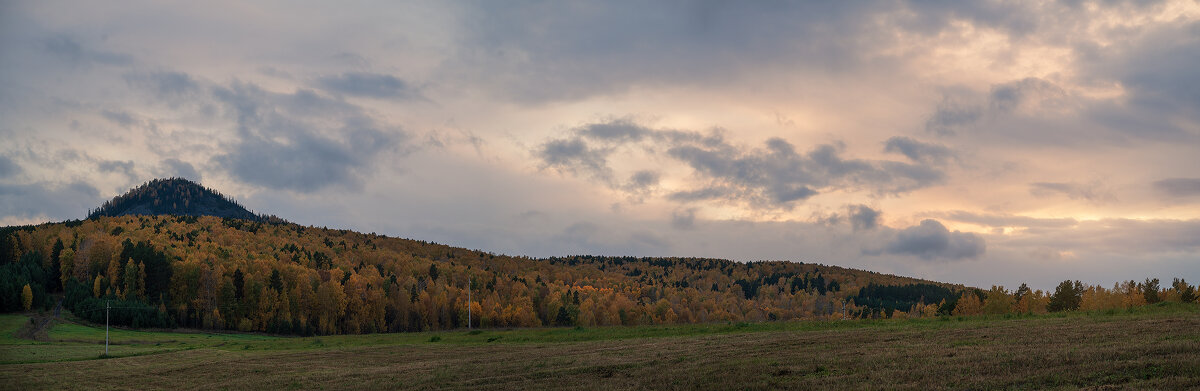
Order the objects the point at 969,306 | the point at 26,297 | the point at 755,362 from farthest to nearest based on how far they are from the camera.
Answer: the point at 26,297, the point at 969,306, the point at 755,362

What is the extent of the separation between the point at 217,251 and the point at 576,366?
586 feet

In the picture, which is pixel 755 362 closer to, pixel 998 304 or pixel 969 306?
pixel 998 304

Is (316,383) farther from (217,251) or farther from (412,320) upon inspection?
(217,251)

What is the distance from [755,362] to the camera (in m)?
33.4

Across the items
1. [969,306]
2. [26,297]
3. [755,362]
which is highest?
[755,362]

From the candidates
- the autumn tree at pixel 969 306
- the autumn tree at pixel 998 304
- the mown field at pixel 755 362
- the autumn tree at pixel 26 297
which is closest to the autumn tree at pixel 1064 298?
the autumn tree at pixel 998 304

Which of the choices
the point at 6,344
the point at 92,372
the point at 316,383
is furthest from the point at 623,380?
the point at 6,344

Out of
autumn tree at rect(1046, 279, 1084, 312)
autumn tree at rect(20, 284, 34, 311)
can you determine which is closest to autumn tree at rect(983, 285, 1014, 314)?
autumn tree at rect(1046, 279, 1084, 312)

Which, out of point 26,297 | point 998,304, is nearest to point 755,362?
point 998,304

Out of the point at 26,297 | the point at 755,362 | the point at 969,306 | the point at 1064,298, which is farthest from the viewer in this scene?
the point at 26,297

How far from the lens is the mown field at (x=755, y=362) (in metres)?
24.8

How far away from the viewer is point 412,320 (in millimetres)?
168375

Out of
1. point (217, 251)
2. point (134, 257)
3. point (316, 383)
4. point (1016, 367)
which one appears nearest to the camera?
point (1016, 367)

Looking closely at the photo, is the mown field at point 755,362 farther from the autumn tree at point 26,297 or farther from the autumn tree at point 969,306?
the autumn tree at point 969,306
